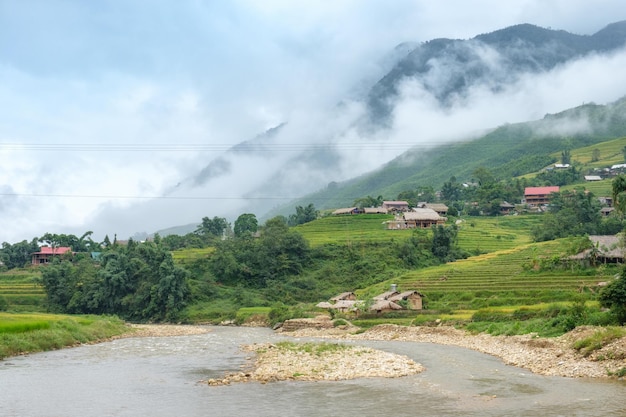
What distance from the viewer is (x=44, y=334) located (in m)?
42.6

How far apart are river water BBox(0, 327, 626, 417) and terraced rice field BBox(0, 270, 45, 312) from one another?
46.3m

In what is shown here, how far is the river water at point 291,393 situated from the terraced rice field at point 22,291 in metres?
46.3

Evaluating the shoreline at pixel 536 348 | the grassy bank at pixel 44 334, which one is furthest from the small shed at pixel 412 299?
the grassy bank at pixel 44 334

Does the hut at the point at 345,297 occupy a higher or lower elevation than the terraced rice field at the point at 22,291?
lower

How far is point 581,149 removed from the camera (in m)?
166

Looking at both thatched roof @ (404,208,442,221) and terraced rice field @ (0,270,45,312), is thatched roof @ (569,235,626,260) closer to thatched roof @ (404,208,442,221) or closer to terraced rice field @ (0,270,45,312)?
thatched roof @ (404,208,442,221)

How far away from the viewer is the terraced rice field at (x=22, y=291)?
3007 inches

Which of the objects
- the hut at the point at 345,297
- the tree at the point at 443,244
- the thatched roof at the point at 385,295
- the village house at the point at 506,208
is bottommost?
the hut at the point at 345,297

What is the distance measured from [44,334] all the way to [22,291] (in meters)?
43.9

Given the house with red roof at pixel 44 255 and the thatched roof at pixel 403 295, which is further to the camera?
the house with red roof at pixel 44 255

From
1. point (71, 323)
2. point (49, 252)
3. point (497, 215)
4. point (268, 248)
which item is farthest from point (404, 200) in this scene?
point (71, 323)

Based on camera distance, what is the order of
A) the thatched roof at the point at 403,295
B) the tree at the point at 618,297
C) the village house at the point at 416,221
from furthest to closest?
the village house at the point at 416,221
the thatched roof at the point at 403,295
the tree at the point at 618,297

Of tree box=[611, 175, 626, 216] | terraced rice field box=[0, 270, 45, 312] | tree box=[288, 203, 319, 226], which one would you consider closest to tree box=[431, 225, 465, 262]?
tree box=[288, 203, 319, 226]

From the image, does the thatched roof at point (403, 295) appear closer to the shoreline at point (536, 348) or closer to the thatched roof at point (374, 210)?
the shoreline at point (536, 348)
